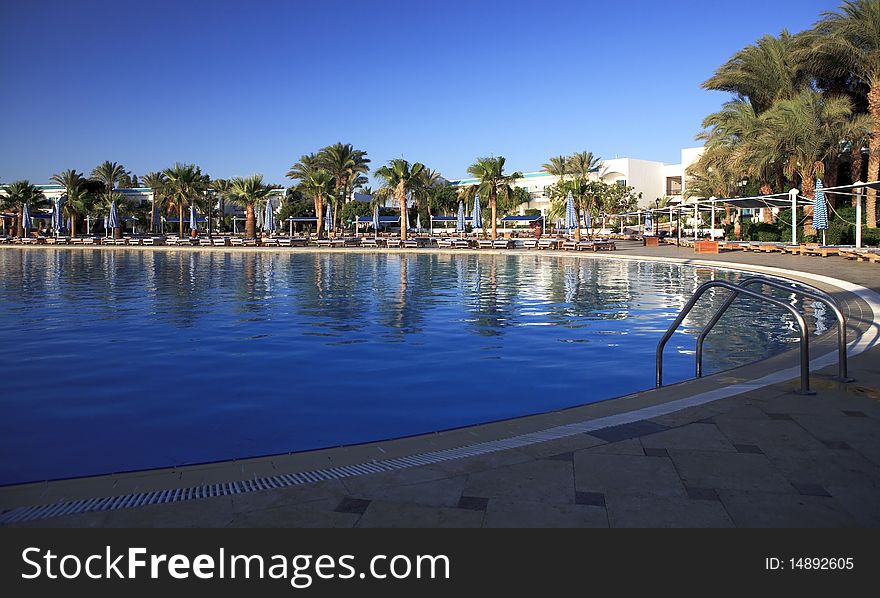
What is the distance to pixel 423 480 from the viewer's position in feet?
12.5

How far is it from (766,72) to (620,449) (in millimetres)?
40435

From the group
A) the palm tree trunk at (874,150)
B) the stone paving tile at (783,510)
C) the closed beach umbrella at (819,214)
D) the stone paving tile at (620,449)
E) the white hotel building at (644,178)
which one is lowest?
the stone paving tile at (783,510)

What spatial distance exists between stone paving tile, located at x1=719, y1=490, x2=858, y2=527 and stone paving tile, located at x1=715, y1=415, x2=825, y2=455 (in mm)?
792

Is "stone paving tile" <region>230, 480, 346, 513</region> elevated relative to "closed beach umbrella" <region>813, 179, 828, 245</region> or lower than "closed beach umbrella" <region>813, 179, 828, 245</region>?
lower

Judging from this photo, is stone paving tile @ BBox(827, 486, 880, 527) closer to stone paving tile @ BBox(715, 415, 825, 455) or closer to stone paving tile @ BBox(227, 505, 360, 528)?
stone paving tile @ BBox(715, 415, 825, 455)

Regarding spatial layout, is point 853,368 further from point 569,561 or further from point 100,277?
point 100,277

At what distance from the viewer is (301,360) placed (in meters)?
8.73

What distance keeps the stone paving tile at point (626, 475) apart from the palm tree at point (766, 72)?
3850 centimetres

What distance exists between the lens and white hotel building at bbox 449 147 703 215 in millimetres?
73562

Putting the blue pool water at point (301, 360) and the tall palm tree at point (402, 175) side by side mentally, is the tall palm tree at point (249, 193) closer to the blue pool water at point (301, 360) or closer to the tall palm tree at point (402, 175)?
the tall palm tree at point (402, 175)

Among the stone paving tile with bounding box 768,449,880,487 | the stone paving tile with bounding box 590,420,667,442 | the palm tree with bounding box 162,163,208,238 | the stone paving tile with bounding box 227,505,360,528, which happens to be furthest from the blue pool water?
the palm tree with bounding box 162,163,208,238

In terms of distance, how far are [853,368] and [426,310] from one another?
786 cm

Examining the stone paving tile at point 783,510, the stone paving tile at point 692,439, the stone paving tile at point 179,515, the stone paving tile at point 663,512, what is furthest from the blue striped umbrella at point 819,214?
the stone paving tile at point 179,515

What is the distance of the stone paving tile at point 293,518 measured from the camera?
320cm
